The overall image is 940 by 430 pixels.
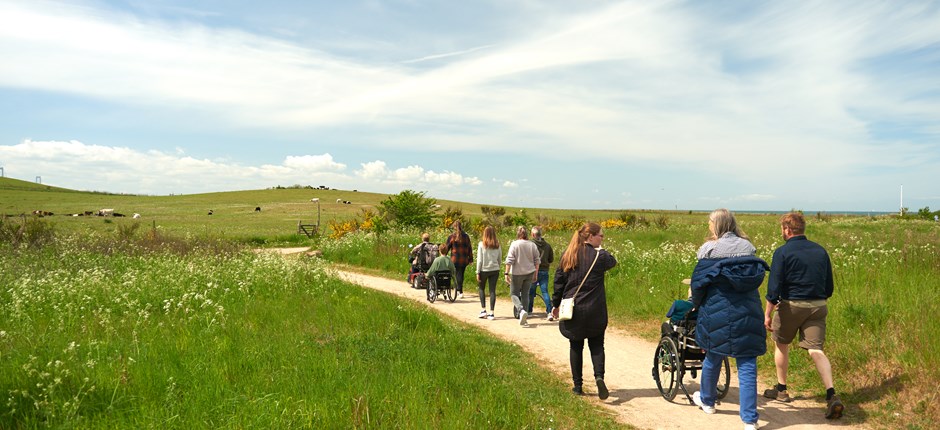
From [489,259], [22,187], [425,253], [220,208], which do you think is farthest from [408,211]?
[22,187]

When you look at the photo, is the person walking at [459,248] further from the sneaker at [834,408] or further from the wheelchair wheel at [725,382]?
the sneaker at [834,408]

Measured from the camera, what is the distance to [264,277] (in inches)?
521

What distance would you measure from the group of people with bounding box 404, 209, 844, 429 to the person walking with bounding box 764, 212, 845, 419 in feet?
0.03

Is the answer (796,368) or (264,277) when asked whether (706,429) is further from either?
(264,277)

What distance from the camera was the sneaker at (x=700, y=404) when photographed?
6377 millimetres

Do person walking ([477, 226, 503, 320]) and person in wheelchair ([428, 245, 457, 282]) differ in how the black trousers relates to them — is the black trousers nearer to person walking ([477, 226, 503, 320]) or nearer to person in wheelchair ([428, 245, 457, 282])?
person walking ([477, 226, 503, 320])

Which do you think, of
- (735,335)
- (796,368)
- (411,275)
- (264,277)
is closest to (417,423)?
(735,335)

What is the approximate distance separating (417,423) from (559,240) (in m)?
22.2

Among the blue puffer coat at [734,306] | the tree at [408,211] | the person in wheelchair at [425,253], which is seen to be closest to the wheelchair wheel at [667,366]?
the blue puffer coat at [734,306]

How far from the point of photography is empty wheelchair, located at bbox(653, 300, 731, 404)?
6.60 metres

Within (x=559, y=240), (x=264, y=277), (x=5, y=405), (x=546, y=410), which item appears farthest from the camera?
(x=559, y=240)

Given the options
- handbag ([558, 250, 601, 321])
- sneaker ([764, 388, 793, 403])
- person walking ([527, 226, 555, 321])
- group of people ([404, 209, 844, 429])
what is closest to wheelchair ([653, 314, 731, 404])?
group of people ([404, 209, 844, 429])

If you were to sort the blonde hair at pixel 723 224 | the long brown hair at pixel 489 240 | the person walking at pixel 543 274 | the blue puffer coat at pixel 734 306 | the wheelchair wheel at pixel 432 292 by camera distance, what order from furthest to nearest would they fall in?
1. the wheelchair wheel at pixel 432 292
2. the person walking at pixel 543 274
3. the long brown hair at pixel 489 240
4. the blonde hair at pixel 723 224
5. the blue puffer coat at pixel 734 306

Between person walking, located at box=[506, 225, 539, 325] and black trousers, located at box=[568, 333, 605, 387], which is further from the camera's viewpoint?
person walking, located at box=[506, 225, 539, 325]
